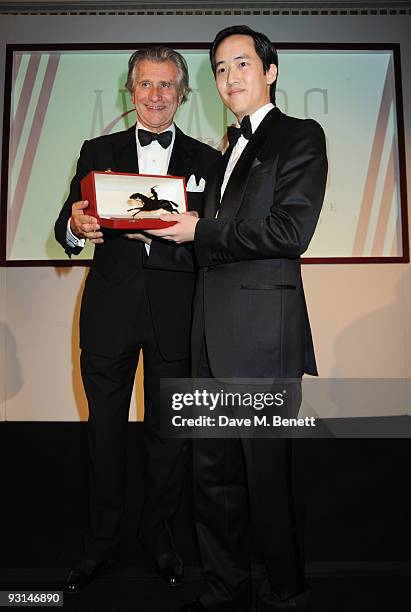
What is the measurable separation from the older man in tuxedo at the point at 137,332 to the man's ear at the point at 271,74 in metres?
0.44

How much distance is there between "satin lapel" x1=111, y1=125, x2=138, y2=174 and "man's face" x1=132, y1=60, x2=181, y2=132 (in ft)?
0.26

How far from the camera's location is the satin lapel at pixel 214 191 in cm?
158

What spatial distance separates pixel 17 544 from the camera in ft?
6.57

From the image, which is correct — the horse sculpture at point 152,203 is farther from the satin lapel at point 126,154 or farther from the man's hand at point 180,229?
the satin lapel at point 126,154

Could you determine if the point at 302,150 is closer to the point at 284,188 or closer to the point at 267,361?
the point at 284,188

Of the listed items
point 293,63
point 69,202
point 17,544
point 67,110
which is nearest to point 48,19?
point 67,110

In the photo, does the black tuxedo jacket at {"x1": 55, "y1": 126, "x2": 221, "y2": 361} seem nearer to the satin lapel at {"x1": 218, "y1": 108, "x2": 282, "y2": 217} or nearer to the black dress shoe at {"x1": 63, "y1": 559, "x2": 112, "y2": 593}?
the satin lapel at {"x1": 218, "y1": 108, "x2": 282, "y2": 217}

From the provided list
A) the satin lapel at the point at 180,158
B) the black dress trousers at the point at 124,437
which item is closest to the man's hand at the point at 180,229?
the black dress trousers at the point at 124,437

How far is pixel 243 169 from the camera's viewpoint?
1.48 meters

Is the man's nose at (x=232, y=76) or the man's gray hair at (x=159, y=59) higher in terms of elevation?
the man's gray hair at (x=159, y=59)

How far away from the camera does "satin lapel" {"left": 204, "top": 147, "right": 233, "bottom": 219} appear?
158cm

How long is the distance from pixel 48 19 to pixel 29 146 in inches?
35.5

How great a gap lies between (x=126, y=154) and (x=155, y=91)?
0.23 metres

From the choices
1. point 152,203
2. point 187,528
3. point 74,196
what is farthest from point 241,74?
point 187,528
